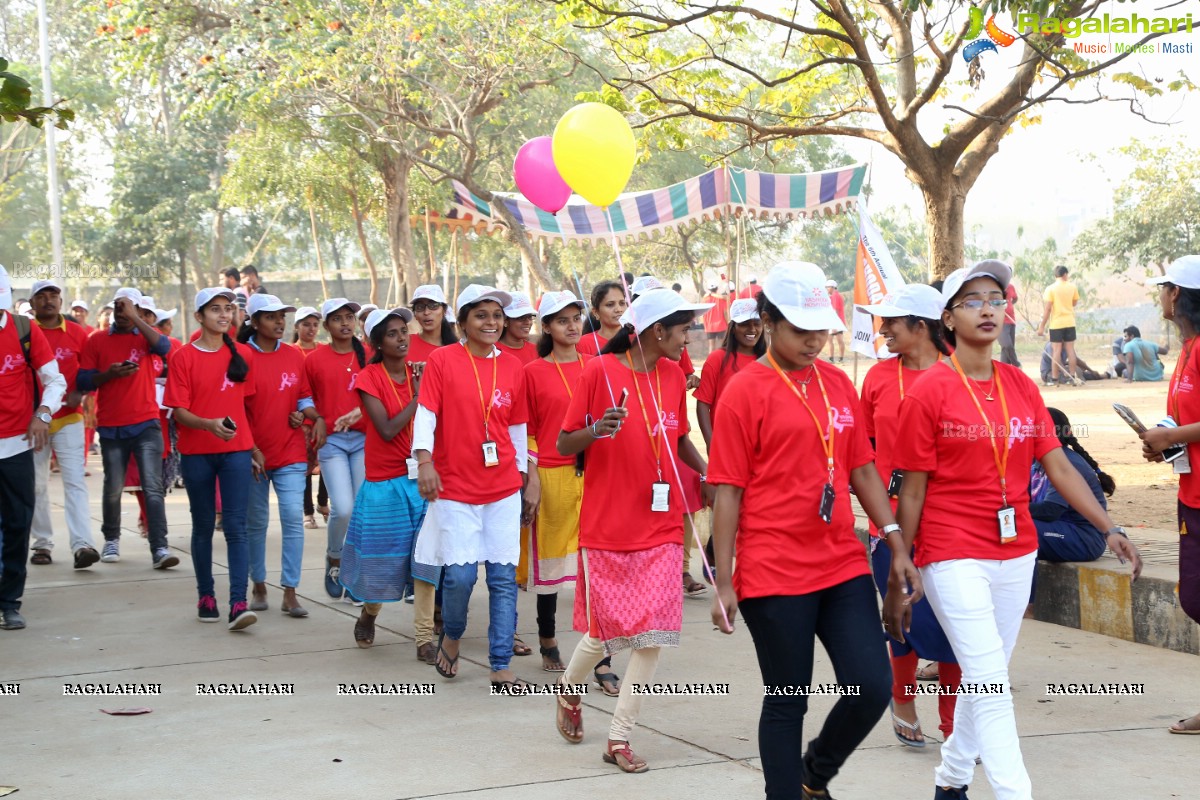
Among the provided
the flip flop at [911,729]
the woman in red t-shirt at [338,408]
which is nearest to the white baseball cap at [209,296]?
the woman in red t-shirt at [338,408]

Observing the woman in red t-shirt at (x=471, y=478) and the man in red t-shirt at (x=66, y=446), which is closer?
the woman in red t-shirt at (x=471, y=478)

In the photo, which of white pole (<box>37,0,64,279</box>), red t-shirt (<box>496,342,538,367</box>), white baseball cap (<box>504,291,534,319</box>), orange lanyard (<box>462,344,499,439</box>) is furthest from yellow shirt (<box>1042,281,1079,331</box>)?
white pole (<box>37,0,64,279</box>)

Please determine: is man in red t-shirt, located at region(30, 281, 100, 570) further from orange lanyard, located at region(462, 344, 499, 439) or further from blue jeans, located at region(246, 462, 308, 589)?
orange lanyard, located at region(462, 344, 499, 439)

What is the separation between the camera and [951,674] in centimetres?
512

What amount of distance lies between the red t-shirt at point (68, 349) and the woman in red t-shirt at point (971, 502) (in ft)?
23.9

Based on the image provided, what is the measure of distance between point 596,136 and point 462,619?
250cm

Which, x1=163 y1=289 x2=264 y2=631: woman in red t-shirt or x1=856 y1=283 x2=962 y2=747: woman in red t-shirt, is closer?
x1=856 y1=283 x2=962 y2=747: woman in red t-shirt

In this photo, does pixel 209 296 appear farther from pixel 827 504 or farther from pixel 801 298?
pixel 827 504

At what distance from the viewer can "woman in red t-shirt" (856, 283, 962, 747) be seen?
493 centimetres

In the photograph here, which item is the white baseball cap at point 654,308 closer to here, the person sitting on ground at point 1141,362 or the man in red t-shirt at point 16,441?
the man in red t-shirt at point 16,441

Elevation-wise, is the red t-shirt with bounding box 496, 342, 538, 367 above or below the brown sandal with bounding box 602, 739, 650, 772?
above

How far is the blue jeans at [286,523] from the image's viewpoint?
7969 mm

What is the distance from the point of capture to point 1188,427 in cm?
518

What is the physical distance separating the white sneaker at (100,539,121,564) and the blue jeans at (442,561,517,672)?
4.73m
